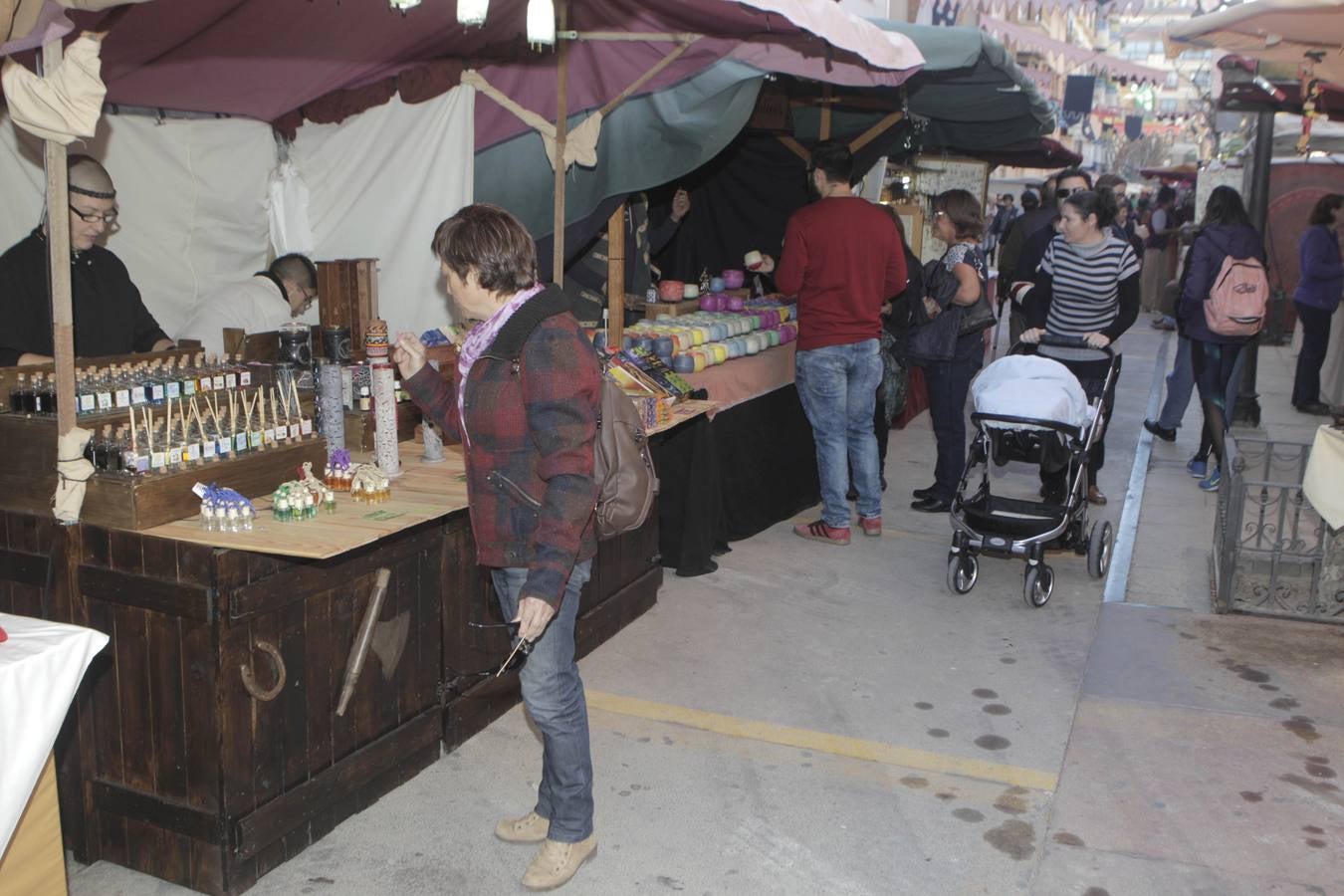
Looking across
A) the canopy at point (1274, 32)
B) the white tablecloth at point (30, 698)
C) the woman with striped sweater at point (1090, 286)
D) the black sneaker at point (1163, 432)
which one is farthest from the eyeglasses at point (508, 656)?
the black sneaker at point (1163, 432)

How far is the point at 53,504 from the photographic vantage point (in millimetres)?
3139

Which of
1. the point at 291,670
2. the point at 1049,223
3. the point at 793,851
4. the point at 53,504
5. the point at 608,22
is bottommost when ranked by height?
the point at 793,851

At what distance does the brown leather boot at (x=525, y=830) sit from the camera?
→ 3463 mm

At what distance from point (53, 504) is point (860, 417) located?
418cm

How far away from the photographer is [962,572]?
5723 millimetres

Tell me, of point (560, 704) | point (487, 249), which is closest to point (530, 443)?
point (487, 249)

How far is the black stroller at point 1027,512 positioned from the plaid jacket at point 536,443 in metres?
3.13

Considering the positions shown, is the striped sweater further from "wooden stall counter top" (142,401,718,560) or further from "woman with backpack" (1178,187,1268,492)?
"wooden stall counter top" (142,401,718,560)

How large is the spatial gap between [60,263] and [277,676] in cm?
118

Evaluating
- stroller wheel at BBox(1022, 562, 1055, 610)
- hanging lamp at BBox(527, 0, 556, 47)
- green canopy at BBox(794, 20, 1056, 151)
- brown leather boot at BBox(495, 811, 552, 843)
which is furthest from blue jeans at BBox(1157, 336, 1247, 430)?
brown leather boot at BBox(495, 811, 552, 843)

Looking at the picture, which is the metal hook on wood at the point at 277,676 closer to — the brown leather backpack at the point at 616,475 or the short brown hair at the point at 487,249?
the brown leather backpack at the point at 616,475

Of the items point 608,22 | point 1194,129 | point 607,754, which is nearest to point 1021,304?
point 608,22

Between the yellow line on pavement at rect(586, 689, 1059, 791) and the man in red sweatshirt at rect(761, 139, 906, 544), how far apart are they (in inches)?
91.9

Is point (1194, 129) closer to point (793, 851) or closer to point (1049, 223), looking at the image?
point (1049, 223)
